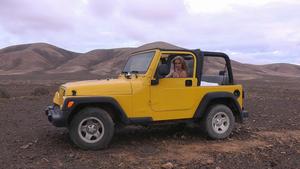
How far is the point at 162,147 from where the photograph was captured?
26.4 ft

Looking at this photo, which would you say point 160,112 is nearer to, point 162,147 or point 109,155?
point 162,147

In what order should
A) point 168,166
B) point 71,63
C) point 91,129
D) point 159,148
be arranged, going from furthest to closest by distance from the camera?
point 71,63 < point 159,148 < point 91,129 < point 168,166

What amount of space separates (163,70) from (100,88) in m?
1.22

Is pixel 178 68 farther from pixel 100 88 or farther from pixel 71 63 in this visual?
pixel 71 63

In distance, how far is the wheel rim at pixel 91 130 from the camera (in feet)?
Answer: 25.2

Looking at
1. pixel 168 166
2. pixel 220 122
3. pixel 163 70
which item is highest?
pixel 163 70

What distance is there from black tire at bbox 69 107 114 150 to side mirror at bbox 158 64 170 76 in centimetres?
128

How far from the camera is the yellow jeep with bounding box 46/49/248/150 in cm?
766

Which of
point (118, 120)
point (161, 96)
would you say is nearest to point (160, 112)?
point (161, 96)

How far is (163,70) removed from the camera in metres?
8.02

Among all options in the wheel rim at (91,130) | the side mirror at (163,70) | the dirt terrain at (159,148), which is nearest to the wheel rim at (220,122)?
the dirt terrain at (159,148)

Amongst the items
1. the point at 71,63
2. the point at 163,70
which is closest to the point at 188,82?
the point at 163,70

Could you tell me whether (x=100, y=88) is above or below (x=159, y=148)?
above

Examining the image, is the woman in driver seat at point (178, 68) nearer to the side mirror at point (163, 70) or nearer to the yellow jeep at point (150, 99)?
the yellow jeep at point (150, 99)
